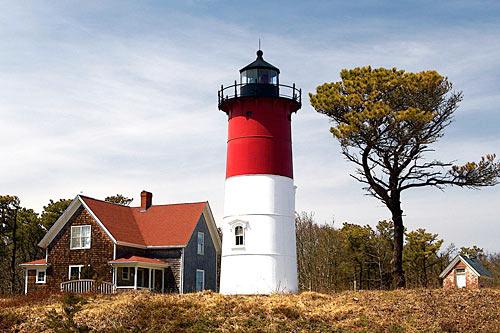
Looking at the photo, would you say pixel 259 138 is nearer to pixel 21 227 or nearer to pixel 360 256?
pixel 360 256

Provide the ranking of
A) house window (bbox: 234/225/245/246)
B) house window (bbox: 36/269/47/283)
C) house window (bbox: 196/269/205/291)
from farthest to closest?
1. house window (bbox: 196/269/205/291)
2. house window (bbox: 36/269/47/283)
3. house window (bbox: 234/225/245/246)

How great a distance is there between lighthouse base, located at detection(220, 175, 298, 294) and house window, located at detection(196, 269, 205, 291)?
7.69 metres

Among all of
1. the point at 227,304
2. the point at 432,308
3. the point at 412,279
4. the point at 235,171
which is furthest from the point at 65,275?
the point at 412,279

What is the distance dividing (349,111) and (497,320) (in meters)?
12.0

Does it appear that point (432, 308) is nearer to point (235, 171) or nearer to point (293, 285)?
point (293, 285)

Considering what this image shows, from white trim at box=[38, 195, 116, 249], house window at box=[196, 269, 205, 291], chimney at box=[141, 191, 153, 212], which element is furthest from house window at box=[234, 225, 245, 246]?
chimney at box=[141, 191, 153, 212]

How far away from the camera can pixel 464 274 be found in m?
42.3

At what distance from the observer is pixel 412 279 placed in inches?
1720

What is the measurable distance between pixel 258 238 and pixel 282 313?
795 cm

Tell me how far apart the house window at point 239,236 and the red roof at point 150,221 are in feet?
22.0

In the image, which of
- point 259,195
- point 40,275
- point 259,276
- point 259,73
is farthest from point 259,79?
point 40,275

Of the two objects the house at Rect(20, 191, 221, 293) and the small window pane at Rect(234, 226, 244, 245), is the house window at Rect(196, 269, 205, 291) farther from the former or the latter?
the small window pane at Rect(234, 226, 244, 245)

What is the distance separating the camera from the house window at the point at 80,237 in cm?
3300

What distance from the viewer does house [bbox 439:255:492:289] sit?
4188 centimetres
